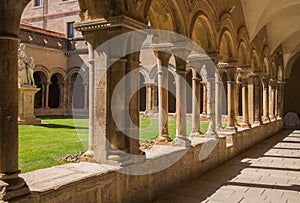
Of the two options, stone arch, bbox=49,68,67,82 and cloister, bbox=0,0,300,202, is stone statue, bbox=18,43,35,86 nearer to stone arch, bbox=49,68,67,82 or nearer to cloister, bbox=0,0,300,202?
cloister, bbox=0,0,300,202

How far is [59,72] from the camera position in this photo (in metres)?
22.0

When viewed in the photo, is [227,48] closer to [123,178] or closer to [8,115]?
[123,178]

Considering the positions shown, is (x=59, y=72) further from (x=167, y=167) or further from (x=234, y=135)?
(x=167, y=167)

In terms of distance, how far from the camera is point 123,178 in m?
3.71

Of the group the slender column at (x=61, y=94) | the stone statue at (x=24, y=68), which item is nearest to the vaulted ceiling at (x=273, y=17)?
the stone statue at (x=24, y=68)

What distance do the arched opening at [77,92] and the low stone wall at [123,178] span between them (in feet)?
57.2

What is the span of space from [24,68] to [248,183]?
9486 millimetres

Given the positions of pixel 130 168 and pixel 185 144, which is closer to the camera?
pixel 130 168

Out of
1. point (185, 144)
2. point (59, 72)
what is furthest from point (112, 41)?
point (59, 72)

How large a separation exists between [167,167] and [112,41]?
209 cm

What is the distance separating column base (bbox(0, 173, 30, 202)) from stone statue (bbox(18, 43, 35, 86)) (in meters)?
10.1

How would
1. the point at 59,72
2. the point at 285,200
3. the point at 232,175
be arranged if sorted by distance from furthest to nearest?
the point at 59,72
the point at 232,175
the point at 285,200

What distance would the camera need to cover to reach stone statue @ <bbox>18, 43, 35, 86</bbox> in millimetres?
11884

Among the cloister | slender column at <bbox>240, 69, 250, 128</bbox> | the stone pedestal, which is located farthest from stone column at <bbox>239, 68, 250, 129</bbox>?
the stone pedestal
